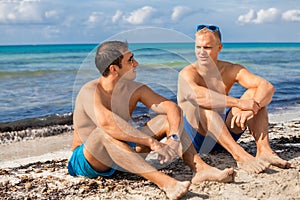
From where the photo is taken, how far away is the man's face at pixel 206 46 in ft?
14.1

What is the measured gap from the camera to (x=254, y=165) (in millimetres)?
3979

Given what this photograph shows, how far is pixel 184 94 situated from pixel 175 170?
0.76m

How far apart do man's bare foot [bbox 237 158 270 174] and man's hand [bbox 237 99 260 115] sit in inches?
17.7

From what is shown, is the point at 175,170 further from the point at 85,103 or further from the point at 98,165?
the point at 85,103

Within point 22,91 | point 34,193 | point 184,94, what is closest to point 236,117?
point 184,94

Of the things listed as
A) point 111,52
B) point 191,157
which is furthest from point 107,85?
point 191,157

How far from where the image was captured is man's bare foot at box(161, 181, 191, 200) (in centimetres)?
335

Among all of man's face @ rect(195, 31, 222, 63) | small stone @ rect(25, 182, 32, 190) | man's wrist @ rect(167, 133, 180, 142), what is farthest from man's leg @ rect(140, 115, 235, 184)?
small stone @ rect(25, 182, 32, 190)

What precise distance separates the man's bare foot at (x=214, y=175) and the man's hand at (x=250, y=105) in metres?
0.69

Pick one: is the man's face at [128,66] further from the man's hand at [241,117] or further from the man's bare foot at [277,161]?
the man's bare foot at [277,161]

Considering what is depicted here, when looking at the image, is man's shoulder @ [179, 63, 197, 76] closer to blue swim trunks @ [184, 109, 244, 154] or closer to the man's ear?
blue swim trunks @ [184, 109, 244, 154]

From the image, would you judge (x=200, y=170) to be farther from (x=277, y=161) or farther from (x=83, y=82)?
(x=83, y=82)

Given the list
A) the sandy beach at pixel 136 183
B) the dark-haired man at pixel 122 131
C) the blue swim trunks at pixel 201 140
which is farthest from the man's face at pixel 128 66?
the sandy beach at pixel 136 183

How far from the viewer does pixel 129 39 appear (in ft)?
12.5
